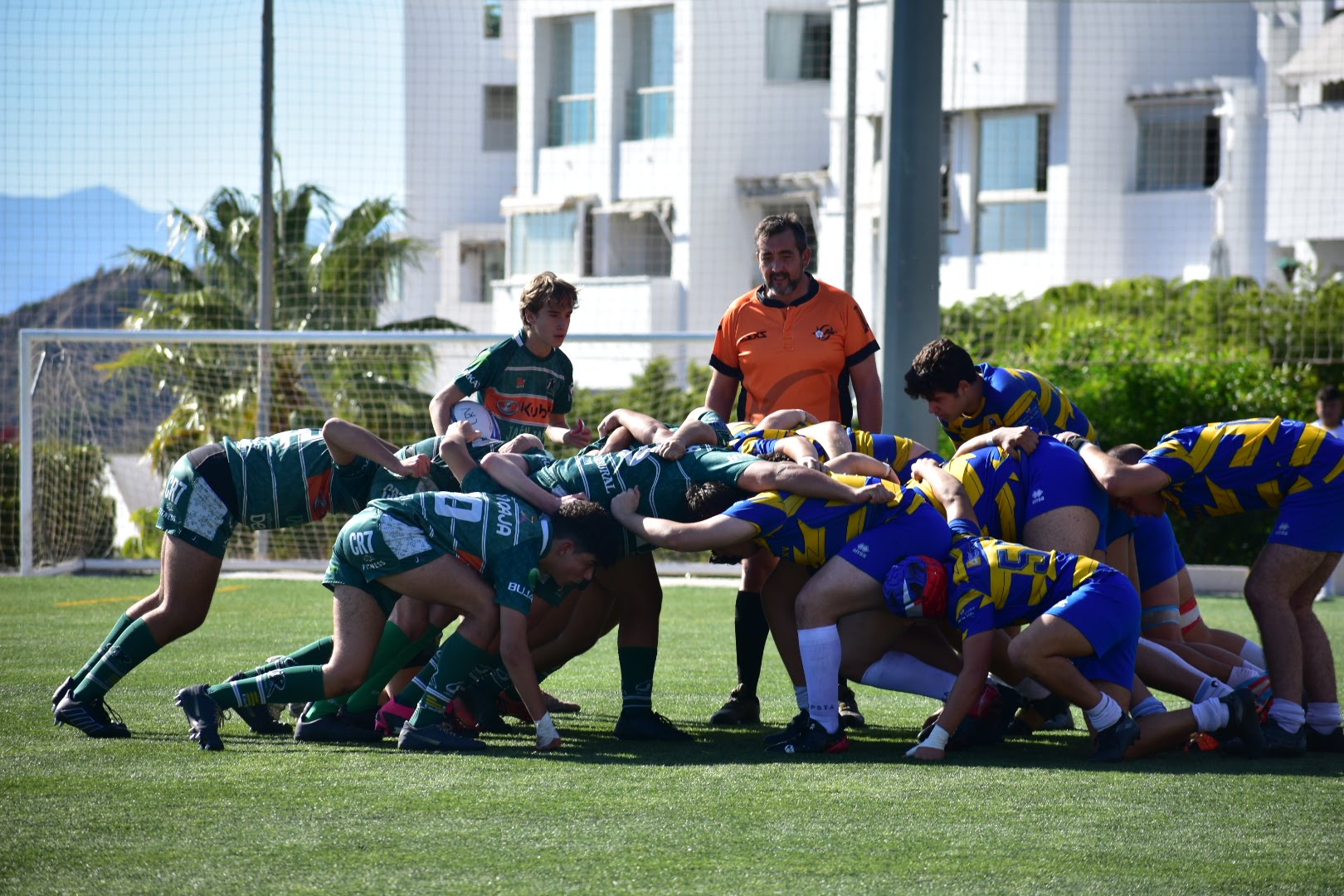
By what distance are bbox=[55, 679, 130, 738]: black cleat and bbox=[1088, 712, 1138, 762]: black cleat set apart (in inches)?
137

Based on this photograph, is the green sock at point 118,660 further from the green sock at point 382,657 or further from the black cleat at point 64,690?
the green sock at point 382,657

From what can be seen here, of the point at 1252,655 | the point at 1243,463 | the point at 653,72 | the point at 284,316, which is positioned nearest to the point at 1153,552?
the point at 1252,655

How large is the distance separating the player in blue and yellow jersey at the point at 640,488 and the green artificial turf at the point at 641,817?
0.74ft

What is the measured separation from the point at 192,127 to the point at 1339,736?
39.5 ft

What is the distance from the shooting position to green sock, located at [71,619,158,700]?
571cm

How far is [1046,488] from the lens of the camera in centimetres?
573

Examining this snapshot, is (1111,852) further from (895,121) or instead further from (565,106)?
(565,106)

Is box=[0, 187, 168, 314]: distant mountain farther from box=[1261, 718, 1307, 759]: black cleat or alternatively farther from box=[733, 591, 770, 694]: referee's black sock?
box=[1261, 718, 1307, 759]: black cleat

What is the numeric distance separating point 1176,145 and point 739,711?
2204 centimetres

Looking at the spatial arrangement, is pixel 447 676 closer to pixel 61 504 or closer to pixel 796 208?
pixel 61 504

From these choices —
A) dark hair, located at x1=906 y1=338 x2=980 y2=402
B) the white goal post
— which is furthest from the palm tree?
dark hair, located at x1=906 y1=338 x2=980 y2=402

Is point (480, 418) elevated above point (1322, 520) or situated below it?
above

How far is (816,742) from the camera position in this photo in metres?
5.39

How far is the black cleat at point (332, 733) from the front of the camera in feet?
18.7
